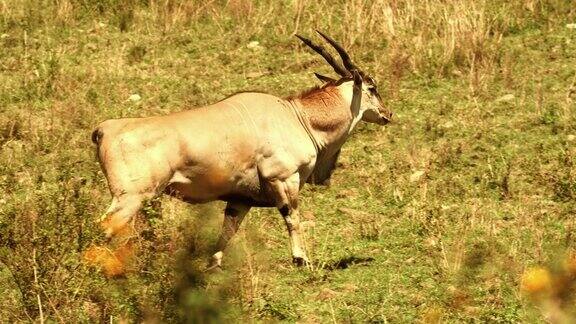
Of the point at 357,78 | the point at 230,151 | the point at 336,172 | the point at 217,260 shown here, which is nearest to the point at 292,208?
the point at 217,260

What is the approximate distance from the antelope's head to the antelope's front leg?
4.24ft

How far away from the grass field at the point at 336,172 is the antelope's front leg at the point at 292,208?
141mm

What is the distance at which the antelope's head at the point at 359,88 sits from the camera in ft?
30.6

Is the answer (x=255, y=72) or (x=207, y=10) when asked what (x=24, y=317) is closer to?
(x=255, y=72)

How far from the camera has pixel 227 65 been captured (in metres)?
12.8

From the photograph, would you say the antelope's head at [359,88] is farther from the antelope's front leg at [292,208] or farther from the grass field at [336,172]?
the antelope's front leg at [292,208]

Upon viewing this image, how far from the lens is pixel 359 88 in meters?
9.45

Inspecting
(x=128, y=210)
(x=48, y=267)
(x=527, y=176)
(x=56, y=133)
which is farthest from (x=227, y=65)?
(x=48, y=267)

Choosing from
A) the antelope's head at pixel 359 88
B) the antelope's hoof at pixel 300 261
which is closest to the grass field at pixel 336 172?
the antelope's hoof at pixel 300 261

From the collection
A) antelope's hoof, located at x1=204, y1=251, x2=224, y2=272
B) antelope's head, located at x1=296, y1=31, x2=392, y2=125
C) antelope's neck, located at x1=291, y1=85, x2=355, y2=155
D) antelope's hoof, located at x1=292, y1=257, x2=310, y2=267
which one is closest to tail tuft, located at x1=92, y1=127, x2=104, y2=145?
antelope's hoof, located at x1=204, y1=251, x2=224, y2=272

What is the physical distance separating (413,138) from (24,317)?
5475 mm

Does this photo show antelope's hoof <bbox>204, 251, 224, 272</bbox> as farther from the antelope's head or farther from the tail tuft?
the antelope's head

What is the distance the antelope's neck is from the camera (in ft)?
29.6

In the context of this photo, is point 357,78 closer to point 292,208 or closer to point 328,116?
point 328,116
